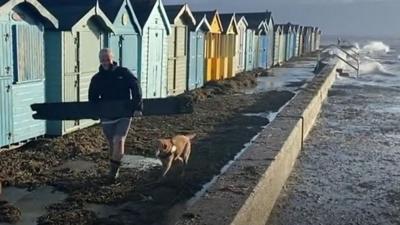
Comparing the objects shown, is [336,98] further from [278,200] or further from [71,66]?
[278,200]

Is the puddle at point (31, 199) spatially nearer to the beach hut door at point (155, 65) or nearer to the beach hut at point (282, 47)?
the beach hut door at point (155, 65)

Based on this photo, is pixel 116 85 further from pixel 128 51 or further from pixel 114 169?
pixel 128 51

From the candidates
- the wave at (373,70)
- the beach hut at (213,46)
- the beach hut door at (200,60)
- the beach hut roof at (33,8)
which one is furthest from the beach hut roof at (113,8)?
the wave at (373,70)

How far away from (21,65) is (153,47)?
6.33 m

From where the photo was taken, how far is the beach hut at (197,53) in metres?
19.6

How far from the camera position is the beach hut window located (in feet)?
30.8

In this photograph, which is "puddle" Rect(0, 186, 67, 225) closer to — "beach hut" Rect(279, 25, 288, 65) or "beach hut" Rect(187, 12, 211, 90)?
"beach hut" Rect(187, 12, 211, 90)

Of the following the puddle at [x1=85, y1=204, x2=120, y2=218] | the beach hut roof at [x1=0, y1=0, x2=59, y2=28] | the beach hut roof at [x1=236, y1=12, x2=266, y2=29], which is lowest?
the puddle at [x1=85, y1=204, x2=120, y2=218]

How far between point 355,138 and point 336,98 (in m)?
8.31

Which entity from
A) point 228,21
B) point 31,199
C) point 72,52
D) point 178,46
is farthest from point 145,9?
point 228,21

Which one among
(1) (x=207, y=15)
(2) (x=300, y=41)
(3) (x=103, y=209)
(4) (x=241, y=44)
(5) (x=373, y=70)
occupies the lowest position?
(3) (x=103, y=209)

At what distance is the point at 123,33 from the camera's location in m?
13.4

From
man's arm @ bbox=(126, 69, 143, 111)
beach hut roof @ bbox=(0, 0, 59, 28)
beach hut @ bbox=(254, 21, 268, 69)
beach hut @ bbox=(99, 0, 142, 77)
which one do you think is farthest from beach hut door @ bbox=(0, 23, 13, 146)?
beach hut @ bbox=(254, 21, 268, 69)

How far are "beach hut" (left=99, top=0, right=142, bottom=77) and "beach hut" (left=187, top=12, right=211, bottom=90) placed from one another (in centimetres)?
533
